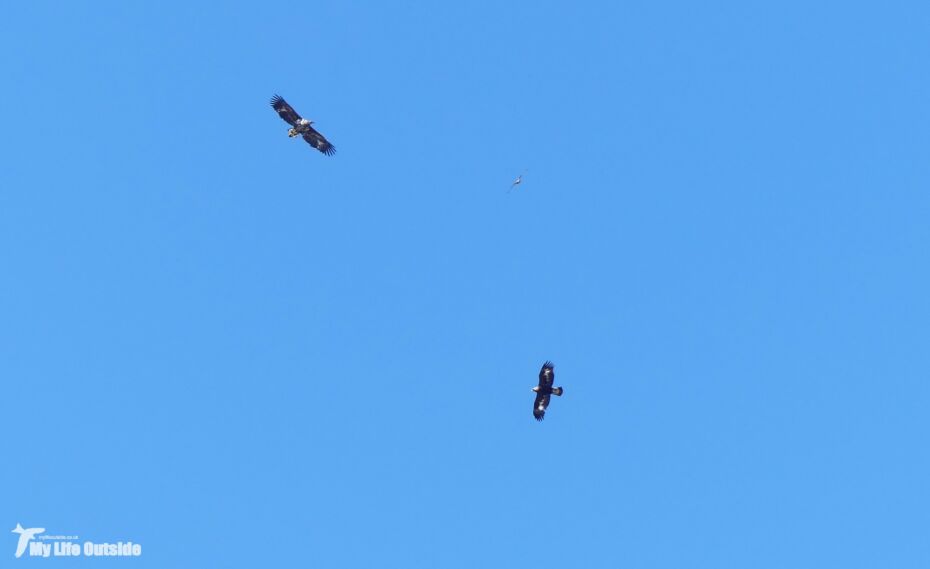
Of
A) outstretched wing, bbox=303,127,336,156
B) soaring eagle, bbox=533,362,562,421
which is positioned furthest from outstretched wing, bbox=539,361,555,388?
outstretched wing, bbox=303,127,336,156

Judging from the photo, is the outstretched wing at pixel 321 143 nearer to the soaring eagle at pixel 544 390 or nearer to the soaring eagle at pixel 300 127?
the soaring eagle at pixel 300 127

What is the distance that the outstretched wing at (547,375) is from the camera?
11231cm

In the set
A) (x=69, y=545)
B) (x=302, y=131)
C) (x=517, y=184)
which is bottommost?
(x=69, y=545)

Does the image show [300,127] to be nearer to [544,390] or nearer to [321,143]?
[321,143]

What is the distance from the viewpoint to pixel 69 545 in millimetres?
117250

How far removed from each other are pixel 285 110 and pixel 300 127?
1.92m

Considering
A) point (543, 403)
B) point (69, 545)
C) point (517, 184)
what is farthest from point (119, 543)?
point (517, 184)

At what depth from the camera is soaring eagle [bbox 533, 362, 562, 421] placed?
369 ft

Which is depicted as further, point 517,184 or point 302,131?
point 302,131

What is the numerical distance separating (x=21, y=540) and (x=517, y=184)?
2096 inches

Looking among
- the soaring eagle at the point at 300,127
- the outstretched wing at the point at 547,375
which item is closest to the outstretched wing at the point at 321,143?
the soaring eagle at the point at 300,127

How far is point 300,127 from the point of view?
114m

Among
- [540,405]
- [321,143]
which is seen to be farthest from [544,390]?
[321,143]

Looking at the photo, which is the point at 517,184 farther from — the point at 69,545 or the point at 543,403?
the point at 69,545
